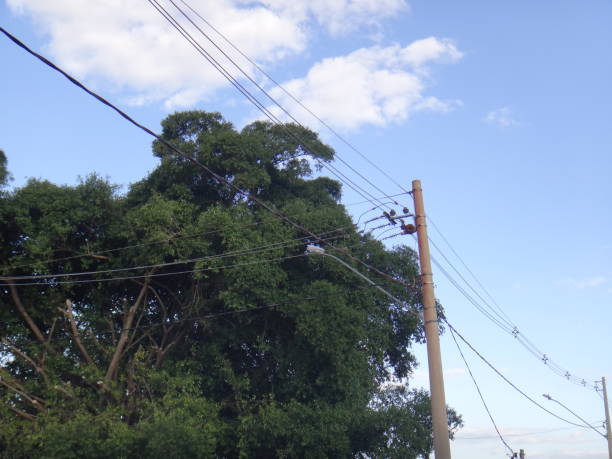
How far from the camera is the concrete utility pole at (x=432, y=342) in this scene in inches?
551

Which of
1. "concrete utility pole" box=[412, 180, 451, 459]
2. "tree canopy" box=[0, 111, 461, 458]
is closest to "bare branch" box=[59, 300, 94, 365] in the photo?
"tree canopy" box=[0, 111, 461, 458]

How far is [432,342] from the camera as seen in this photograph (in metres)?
14.8

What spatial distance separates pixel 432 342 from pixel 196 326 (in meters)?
17.0

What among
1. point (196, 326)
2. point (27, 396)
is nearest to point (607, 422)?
point (196, 326)

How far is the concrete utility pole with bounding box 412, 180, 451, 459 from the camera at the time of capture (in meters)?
14.0

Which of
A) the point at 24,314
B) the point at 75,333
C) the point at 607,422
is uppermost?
the point at 24,314

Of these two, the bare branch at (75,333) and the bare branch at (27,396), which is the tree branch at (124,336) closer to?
the bare branch at (75,333)

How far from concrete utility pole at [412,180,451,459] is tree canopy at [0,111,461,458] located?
886 cm

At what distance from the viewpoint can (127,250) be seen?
2833cm

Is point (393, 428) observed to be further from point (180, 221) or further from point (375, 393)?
point (180, 221)

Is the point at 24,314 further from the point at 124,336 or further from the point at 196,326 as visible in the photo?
the point at 196,326

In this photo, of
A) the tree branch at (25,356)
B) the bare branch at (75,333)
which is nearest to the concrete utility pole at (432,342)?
the bare branch at (75,333)

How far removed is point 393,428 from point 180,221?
39.3 ft

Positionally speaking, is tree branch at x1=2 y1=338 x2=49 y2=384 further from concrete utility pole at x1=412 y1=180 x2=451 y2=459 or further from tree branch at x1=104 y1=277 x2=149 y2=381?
concrete utility pole at x1=412 y1=180 x2=451 y2=459
